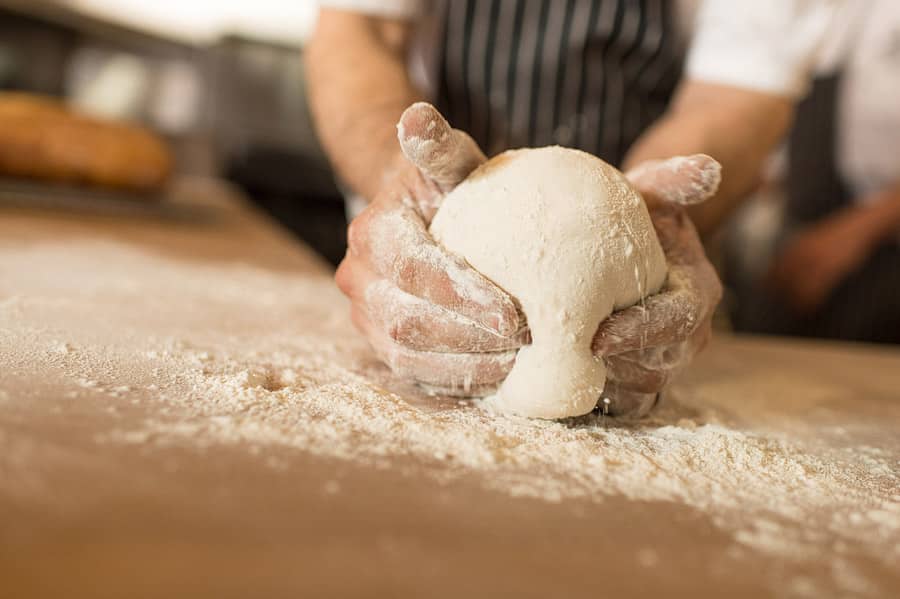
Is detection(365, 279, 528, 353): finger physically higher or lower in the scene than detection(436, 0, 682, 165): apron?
lower

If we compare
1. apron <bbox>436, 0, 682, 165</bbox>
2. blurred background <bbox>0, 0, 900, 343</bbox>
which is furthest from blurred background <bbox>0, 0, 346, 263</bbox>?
apron <bbox>436, 0, 682, 165</bbox>

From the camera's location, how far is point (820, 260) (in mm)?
2410

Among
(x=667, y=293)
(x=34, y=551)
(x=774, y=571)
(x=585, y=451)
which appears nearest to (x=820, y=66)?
(x=667, y=293)

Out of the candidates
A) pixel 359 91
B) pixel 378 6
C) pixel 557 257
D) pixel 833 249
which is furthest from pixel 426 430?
pixel 833 249

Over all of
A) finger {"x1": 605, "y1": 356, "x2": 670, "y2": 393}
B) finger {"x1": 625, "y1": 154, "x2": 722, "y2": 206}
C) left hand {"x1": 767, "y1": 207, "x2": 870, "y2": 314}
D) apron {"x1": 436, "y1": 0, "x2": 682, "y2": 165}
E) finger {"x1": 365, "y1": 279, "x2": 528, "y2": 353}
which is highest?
apron {"x1": 436, "y1": 0, "x2": 682, "y2": 165}

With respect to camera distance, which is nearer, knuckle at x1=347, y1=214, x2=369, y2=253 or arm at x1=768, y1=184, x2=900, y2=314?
knuckle at x1=347, y1=214, x2=369, y2=253

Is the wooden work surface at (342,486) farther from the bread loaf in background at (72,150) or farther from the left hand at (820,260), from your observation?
the left hand at (820,260)

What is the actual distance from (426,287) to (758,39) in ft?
3.14

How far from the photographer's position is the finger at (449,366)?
73 cm

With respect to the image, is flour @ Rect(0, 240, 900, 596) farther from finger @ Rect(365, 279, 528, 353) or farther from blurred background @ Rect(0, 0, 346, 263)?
blurred background @ Rect(0, 0, 346, 263)

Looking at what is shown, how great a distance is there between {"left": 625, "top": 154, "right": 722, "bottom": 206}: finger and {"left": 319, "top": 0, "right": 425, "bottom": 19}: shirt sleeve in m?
0.76

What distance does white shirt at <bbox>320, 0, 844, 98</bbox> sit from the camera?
132 cm

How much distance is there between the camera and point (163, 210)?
76.0 inches

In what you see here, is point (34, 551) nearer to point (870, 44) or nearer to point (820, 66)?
point (820, 66)
